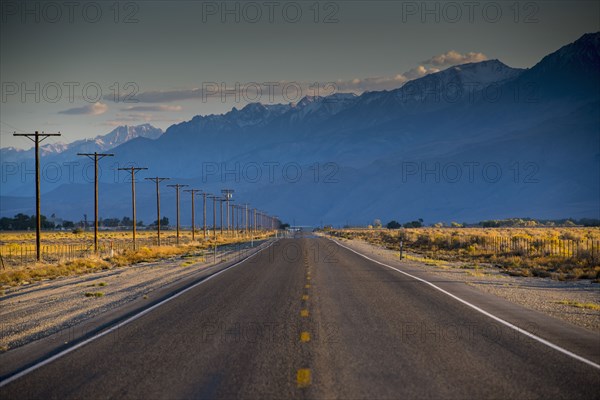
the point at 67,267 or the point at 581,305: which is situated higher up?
the point at 67,267

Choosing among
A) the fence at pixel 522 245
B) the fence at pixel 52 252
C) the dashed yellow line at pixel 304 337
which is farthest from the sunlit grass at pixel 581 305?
the fence at pixel 52 252

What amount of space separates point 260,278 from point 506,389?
672 inches

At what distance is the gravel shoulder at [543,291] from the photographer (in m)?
15.6

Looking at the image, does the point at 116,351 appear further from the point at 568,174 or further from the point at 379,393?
the point at 568,174

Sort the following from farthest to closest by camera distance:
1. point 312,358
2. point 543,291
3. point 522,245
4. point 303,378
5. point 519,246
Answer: point 522,245 < point 519,246 < point 543,291 < point 312,358 < point 303,378

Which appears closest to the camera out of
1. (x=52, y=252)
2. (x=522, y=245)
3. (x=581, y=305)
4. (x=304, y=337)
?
(x=304, y=337)

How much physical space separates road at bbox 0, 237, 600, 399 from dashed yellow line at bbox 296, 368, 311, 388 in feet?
0.04

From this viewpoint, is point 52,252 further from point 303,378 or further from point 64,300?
point 303,378

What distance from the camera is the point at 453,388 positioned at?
848 centimetres

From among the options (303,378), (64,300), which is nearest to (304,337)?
(303,378)

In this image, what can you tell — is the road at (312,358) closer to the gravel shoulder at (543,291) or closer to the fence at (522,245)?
the gravel shoulder at (543,291)

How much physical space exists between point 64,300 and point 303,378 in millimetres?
12001

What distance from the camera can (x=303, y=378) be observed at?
9.01 m

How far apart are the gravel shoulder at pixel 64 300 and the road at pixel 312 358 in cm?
172
